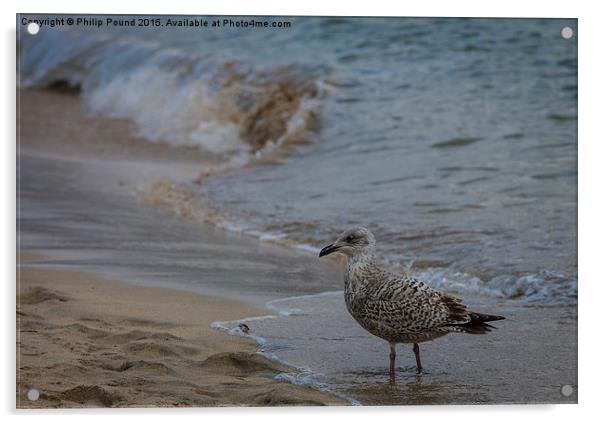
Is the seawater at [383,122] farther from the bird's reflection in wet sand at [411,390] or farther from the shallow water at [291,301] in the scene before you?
Result: the bird's reflection in wet sand at [411,390]

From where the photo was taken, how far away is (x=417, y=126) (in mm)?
6926

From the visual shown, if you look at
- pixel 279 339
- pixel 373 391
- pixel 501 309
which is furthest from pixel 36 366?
pixel 501 309

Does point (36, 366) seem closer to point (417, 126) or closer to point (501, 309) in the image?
point (501, 309)

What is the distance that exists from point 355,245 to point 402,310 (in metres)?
0.40

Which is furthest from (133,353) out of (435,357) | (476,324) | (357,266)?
(476,324)

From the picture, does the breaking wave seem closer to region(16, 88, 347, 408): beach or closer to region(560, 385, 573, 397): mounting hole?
region(16, 88, 347, 408): beach

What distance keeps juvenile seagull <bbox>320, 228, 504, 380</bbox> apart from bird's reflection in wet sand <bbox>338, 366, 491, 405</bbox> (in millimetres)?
60

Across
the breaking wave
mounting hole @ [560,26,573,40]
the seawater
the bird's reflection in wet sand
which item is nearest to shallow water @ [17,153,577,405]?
the bird's reflection in wet sand

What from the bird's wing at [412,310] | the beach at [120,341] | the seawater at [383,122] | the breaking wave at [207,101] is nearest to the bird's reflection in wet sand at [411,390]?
the beach at [120,341]

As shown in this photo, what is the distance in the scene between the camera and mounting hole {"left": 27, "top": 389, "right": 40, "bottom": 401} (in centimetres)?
469

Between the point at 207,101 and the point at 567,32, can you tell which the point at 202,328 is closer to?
the point at 567,32

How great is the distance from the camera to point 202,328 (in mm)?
5082

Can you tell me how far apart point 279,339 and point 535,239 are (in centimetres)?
158

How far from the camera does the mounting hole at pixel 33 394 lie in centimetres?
469
